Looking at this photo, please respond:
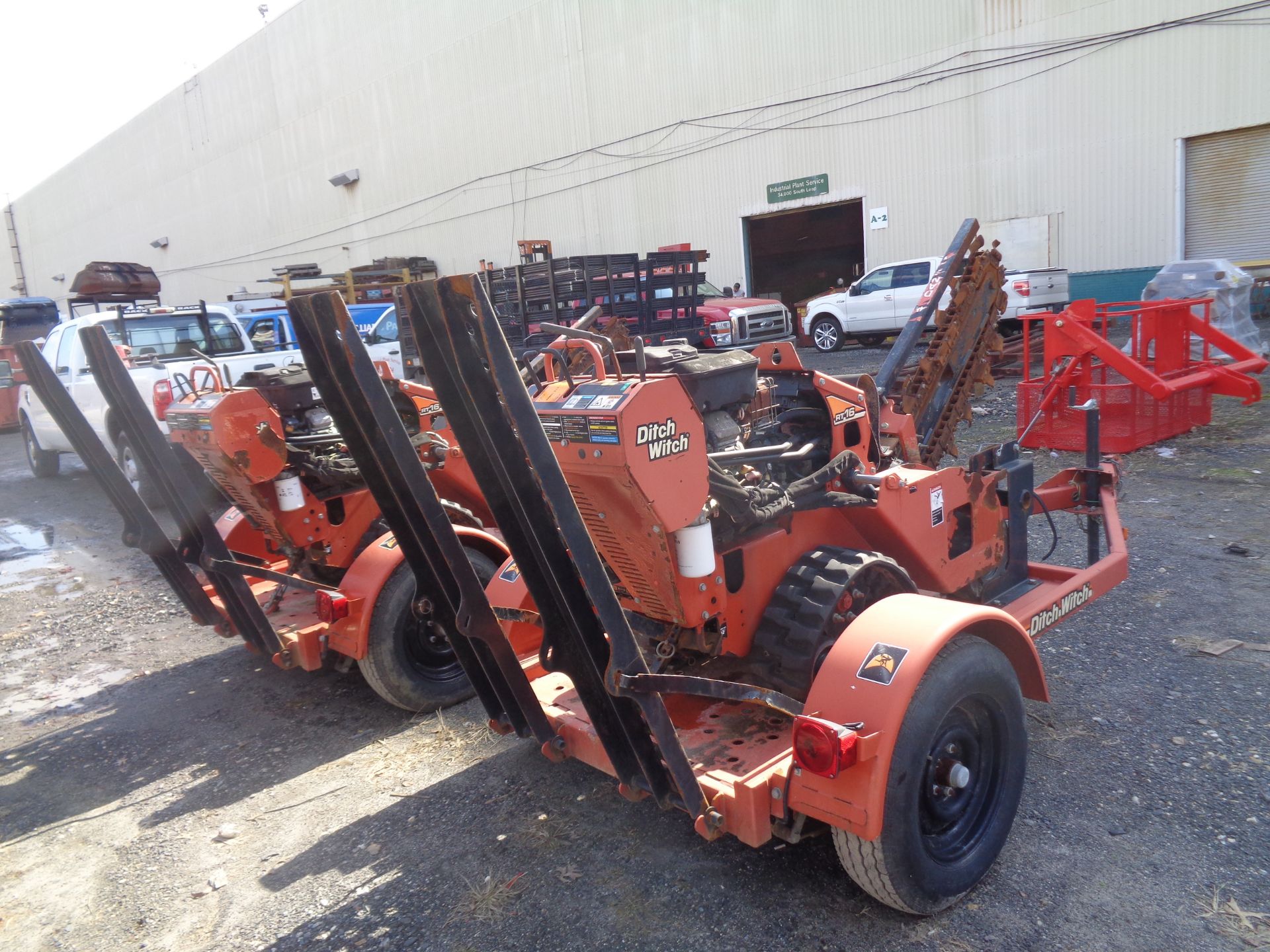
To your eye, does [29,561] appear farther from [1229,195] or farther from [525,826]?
[1229,195]

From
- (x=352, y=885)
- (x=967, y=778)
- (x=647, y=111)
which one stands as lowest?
(x=352, y=885)

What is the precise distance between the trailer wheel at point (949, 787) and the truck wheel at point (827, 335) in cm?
1619

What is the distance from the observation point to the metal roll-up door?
15422mm

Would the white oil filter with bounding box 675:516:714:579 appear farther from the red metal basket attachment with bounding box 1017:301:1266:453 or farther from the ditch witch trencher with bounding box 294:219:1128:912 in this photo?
the red metal basket attachment with bounding box 1017:301:1266:453

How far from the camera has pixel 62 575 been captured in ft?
27.0

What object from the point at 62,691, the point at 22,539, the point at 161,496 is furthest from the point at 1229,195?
the point at 22,539

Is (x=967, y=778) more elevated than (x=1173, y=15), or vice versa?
(x=1173, y=15)

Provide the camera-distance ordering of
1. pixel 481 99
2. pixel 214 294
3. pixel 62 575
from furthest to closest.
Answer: pixel 214 294 → pixel 481 99 → pixel 62 575

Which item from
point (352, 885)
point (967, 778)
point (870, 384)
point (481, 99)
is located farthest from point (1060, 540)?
point (481, 99)

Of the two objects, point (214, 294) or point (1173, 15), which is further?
point (214, 294)

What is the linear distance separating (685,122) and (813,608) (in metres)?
21.7

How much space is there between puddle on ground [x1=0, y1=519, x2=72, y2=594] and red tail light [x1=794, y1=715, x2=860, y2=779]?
293 inches

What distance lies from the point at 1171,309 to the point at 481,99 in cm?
2341

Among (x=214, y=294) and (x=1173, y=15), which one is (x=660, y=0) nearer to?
(x=1173, y=15)
